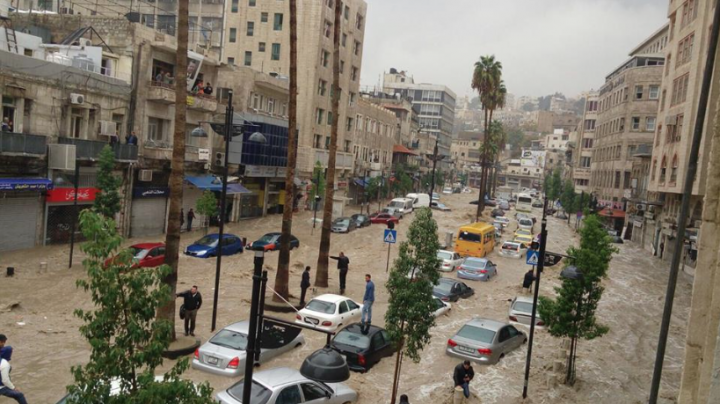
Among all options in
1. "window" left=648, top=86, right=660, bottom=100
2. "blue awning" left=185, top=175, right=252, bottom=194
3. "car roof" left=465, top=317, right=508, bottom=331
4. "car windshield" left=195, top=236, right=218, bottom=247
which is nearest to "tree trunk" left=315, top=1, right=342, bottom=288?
"car windshield" left=195, top=236, right=218, bottom=247

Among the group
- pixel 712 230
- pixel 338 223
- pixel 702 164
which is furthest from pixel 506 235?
pixel 712 230

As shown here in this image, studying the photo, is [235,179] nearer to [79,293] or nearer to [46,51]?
[46,51]

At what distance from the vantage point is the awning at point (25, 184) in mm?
26094

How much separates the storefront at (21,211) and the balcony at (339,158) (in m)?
29.7

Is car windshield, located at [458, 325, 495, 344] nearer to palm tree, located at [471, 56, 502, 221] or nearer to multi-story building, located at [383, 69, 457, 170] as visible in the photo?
palm tree, located at [471, 56, 502, 221]

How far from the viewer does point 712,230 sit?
7445 millimetres

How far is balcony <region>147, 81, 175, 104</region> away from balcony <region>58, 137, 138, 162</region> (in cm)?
363

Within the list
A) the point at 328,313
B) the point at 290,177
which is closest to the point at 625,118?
the point at 290,177

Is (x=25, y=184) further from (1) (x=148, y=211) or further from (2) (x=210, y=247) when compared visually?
(1) (x=148, y=211)

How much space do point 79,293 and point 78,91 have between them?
13.0 meters

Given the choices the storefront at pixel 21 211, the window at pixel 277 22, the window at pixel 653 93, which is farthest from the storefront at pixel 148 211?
the window at pixel 653 93

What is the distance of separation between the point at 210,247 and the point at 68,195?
26.2ft

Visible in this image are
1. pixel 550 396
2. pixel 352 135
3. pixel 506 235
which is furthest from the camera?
pixel 352 135

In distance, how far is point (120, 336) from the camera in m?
7.69
